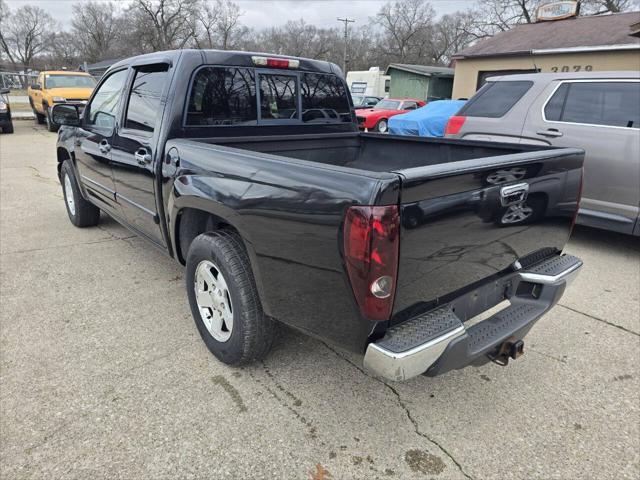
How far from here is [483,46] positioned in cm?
1942

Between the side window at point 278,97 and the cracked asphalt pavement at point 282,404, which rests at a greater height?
the side window at point 278,97

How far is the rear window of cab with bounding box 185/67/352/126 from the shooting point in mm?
3084

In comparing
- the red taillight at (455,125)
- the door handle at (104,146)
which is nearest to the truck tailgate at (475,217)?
the door handle at (104,146)

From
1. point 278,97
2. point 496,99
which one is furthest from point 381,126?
point 278,97

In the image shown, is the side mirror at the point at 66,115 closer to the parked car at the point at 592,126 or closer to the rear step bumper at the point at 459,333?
the rear step bumper at the point at 459,333

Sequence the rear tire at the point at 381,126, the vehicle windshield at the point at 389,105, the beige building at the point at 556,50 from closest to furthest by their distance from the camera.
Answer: the beige building at the point at 556,50
the rear tire at the point at 381,126
the vehicle windshield at the point at 389,105

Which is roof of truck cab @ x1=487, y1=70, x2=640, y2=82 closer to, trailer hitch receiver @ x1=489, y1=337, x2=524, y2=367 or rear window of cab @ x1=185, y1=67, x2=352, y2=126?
rear window of cab @ x1=185, y1=67, x2=352, y2=126

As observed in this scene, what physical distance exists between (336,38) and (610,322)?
8269cm

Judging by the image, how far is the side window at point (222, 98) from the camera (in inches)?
120

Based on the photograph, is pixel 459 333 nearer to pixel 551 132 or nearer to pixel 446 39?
pixel 551 132

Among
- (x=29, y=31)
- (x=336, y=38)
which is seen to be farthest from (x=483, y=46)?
(x=29, y=31)

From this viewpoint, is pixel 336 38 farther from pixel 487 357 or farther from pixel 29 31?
pixel 487 357

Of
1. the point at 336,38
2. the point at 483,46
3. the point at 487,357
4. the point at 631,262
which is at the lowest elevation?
the point at 631,262

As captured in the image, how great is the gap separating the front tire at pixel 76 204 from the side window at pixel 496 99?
15.9 feet
